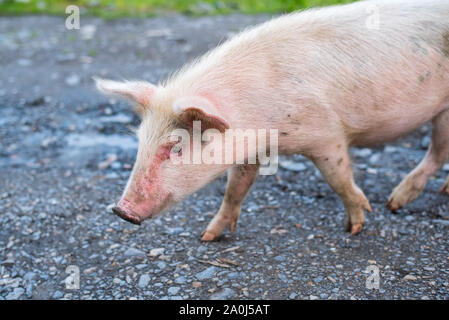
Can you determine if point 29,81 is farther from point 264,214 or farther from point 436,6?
point 436,6

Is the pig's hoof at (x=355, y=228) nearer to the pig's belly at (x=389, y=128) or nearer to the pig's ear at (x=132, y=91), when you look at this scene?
the pig's belly at (x=389, y=128)

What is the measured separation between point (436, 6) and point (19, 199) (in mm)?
3050

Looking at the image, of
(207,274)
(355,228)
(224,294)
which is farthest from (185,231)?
(355,228)

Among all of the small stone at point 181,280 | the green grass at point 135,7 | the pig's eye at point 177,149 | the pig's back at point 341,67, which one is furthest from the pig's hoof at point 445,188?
the green grass at point 135,7

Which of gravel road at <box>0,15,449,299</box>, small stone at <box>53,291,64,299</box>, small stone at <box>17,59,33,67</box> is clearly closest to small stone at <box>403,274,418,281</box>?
gravel road at <box>0,15,449,299</box>

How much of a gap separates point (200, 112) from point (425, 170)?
1802mm

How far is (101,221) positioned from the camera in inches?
137

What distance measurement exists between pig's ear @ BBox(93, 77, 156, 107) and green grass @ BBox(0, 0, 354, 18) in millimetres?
6017

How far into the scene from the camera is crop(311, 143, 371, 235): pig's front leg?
285 centimetres

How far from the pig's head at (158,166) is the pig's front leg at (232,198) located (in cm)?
48

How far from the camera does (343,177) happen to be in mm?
2959

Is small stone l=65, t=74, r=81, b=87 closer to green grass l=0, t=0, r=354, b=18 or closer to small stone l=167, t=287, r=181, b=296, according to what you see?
green grass l=0, t=0, r=354, b=18

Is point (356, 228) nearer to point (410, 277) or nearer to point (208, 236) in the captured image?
point (410, 277)
